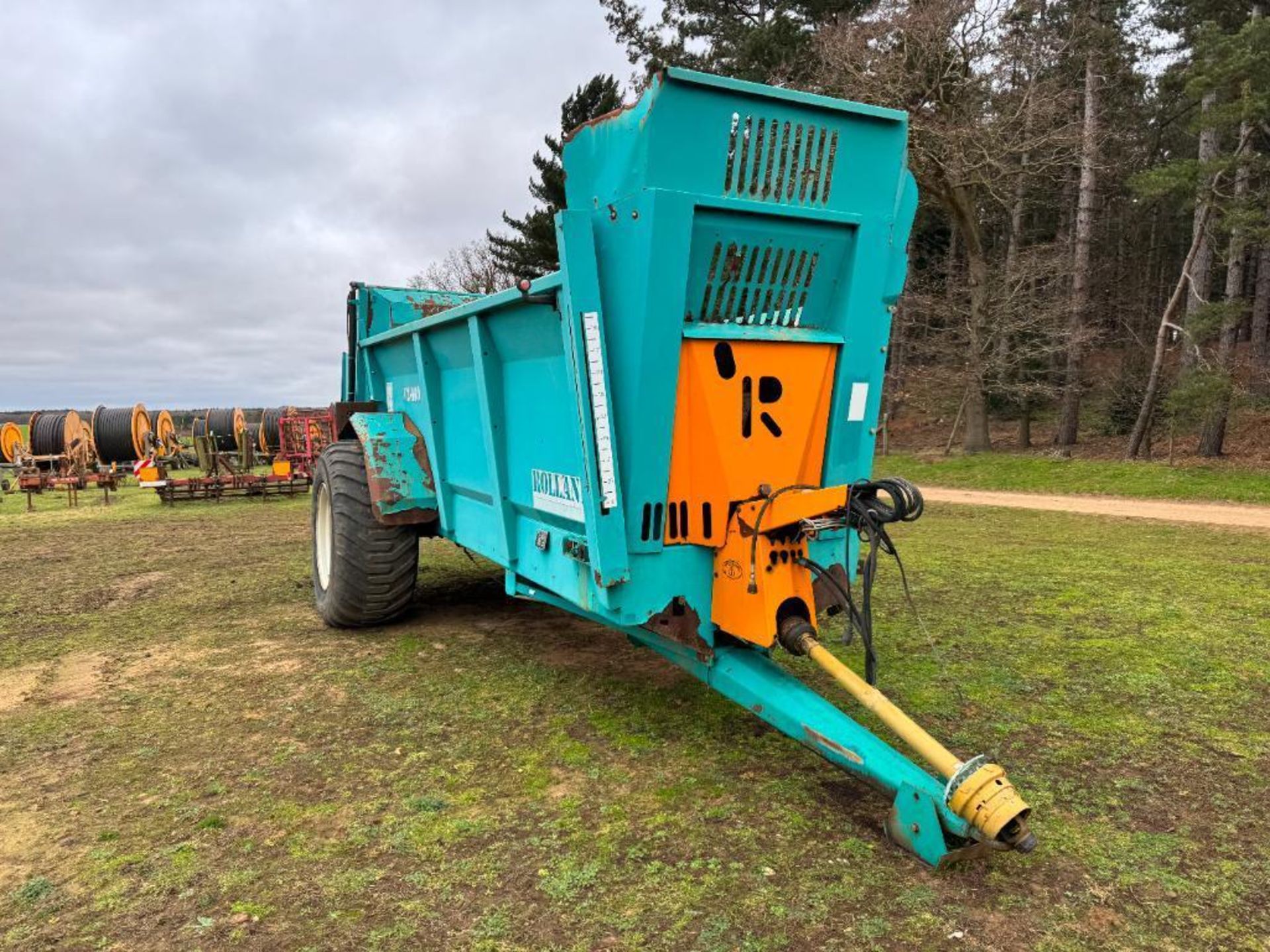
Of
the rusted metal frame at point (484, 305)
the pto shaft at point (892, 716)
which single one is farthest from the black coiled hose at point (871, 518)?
the rusted metal frame at point (484, 305)

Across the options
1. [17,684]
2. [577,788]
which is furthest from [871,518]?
[17,684]

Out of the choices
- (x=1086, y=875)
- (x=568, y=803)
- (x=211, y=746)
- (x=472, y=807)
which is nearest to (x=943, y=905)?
(x=1086, y=875)

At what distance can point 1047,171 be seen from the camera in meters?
19.5

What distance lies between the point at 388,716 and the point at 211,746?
749 mm

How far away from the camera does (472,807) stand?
3039mm

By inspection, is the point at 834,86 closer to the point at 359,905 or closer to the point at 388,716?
the point at 388,716

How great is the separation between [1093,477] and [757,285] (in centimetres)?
1432

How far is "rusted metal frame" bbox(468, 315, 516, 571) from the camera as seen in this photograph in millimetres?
3852

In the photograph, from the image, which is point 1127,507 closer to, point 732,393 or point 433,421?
point 433,421

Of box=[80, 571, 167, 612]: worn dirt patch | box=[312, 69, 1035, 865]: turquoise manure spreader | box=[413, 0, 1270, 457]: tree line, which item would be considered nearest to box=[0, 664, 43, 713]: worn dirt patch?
box=[80, 571, 167, 612]: worn dirt patch

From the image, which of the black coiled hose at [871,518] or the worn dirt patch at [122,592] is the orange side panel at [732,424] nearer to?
the black coiled hose at [871,518]

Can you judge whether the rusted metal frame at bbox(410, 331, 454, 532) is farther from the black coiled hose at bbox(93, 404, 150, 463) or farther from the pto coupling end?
the black coiled hose at bbox(93, 404, 150, 463)

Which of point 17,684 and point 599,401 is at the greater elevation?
point 599,401

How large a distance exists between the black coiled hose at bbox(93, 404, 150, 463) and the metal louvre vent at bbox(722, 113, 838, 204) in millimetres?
24672
